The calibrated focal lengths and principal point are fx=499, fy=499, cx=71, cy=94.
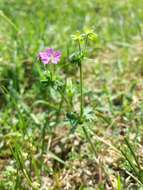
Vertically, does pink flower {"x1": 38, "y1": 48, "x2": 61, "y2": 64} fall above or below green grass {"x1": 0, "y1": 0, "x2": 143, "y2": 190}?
above

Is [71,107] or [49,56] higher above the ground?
[49,56]

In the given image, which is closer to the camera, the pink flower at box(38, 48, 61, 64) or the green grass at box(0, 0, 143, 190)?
the pink flower at box(38, 48, 61, 64)

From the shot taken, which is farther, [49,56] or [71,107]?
[71,107]

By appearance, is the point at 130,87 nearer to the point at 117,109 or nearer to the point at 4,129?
the point at 117,109

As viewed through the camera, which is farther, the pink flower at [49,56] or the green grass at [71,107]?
the green grass at [71,107]

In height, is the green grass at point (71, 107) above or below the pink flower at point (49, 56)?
below
